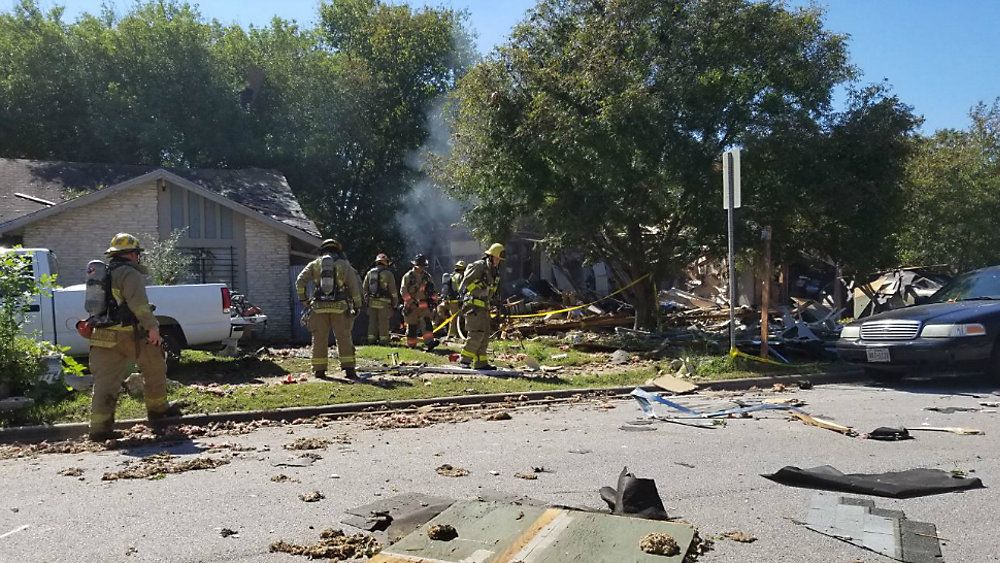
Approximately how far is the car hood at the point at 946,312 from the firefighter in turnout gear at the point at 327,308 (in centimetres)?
681

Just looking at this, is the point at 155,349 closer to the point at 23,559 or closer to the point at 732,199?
the point at 23,559

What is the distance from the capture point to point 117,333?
26.9ft

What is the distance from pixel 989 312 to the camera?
10.8 metres

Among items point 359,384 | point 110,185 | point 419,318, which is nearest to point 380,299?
point 419,318

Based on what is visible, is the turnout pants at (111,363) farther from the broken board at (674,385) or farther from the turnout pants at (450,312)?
the turnout pants at (450,312)

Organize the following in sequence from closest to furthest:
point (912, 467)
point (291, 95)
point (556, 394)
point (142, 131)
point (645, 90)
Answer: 1. point (912, 467)
2. point (556, 394)
3. point (645, 90)
4. point (142, 131)
5. point (291, 95)

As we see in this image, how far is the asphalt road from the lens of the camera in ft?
15.8

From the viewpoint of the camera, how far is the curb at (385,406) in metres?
8.41

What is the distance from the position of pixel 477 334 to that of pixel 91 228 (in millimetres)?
10777

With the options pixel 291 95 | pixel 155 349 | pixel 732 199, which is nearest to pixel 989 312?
pixel 732 199

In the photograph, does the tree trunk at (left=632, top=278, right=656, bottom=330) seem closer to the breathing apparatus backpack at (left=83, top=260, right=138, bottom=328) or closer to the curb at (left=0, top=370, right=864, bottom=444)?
the curb at (left=0, top=370, right=864, bottom=444)

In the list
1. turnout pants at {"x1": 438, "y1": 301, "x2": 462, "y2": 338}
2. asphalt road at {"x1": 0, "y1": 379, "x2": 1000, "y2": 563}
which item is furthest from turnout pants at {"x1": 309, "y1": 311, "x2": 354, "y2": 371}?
Result: turnout pants at {"x1": 438, "y1": 301, "x2": 462, "y2": 338}

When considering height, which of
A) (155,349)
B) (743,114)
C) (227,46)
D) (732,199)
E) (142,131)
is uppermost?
(227,46)

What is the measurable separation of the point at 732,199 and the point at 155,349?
305 inches
